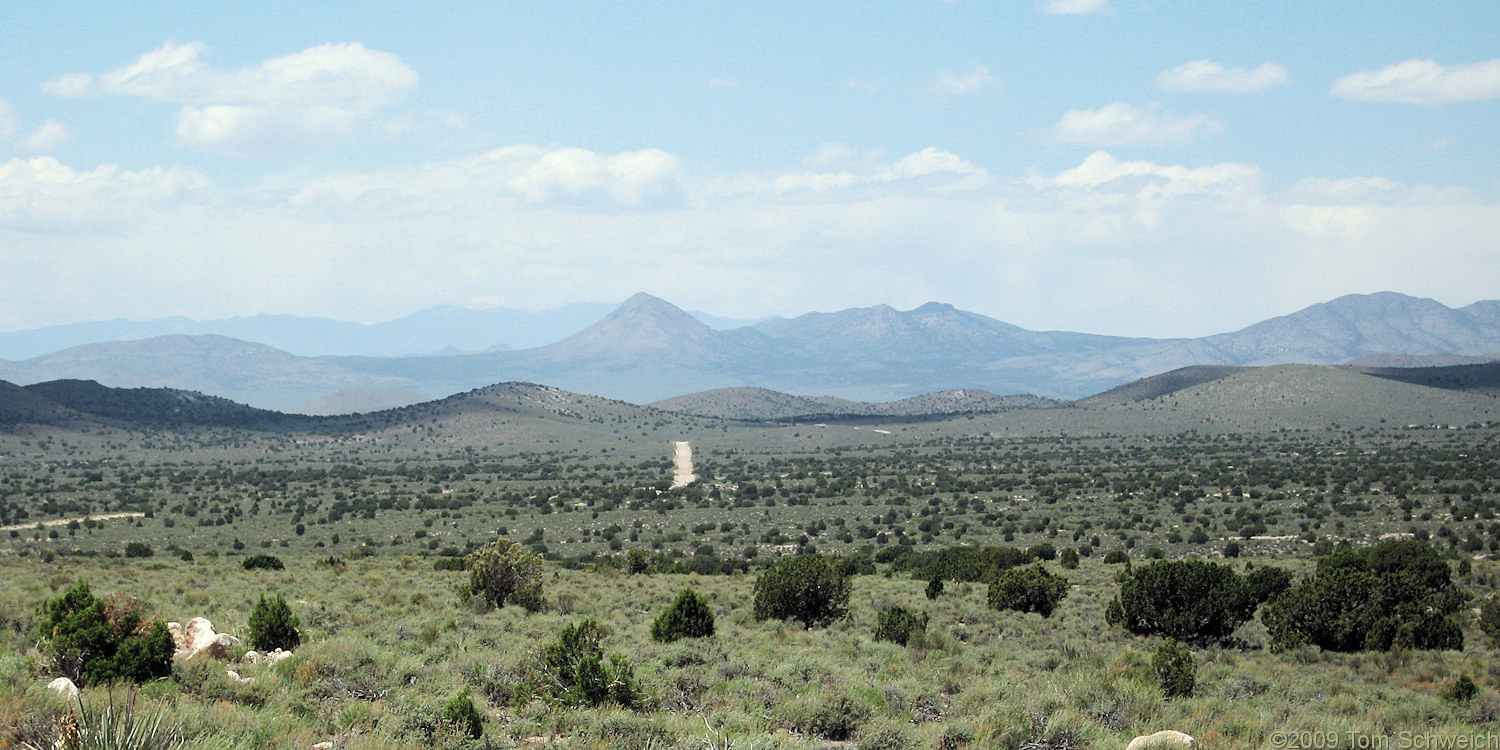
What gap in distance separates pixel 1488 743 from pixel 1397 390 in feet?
415

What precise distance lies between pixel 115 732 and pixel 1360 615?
19963 millimetres

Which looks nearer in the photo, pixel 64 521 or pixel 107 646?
pixel 107 646

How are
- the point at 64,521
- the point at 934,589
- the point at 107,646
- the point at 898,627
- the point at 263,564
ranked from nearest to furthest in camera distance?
1. the point at 107,646
2. the point at 898,627
3. the point at 934,589
4. the point at 263,564
5. the point at 64,521

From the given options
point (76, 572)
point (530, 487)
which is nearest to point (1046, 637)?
point (76, 572)

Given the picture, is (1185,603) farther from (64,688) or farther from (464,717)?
(64,688)

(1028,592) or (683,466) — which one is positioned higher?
(1028,592)

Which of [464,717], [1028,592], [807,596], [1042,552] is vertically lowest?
[1042,552]

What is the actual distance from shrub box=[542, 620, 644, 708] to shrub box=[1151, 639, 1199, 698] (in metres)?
7.10

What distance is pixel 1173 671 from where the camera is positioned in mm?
12578

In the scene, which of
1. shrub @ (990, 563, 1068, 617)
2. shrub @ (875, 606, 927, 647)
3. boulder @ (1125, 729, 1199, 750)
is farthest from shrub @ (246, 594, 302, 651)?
shrub @ (990, 563, 1068, 617)

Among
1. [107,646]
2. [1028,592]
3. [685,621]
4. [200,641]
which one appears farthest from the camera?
[1028,592]

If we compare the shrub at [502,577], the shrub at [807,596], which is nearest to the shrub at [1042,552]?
the shrub at [807,596]

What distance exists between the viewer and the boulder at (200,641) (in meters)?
12.0

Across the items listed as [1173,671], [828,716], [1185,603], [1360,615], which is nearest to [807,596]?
[1185,603]
